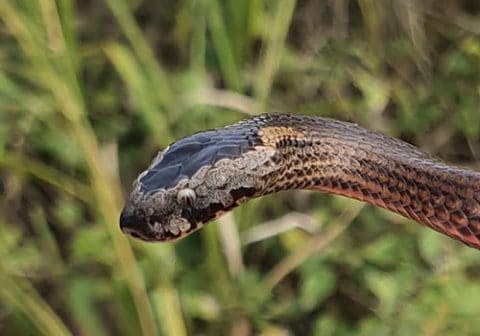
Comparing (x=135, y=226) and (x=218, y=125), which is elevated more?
(x=135, y=226)

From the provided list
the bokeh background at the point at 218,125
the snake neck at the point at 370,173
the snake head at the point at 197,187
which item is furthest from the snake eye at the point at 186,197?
the bokeh background at the point at 218,125

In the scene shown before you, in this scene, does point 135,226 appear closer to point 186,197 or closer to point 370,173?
point 186,197

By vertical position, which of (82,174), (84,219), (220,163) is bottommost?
(84,219)

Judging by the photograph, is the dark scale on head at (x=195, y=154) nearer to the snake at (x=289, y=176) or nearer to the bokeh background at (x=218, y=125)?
the snake at (x=289, y=176)

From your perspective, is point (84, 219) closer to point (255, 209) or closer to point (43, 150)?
point (43, 150)

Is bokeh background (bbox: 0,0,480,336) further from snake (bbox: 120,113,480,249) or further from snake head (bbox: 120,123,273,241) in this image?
snake head (bbox: 120,123,273,241)

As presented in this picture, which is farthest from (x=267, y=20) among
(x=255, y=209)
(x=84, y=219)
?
(x=84, y=219)

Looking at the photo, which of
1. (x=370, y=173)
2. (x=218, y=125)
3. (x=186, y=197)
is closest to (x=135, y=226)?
(x=186, y=197)

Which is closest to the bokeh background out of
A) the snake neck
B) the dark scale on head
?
the snake neck
